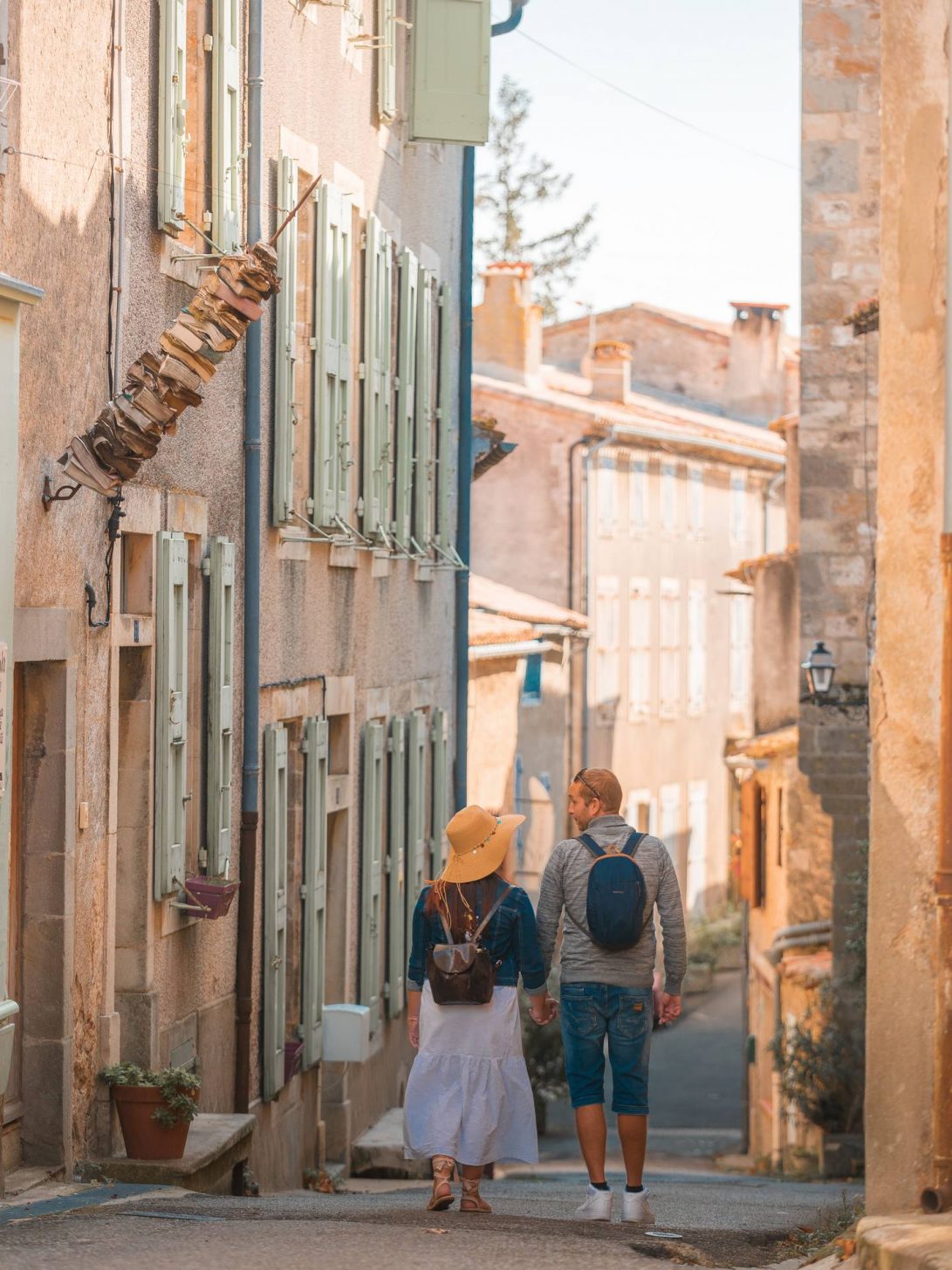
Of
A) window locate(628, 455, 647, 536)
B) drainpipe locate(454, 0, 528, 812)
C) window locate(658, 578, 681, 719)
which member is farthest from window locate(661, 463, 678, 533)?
drainpipe locate(454, 0, 528, 812)

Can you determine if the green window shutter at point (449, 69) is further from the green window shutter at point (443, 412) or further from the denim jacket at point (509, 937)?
the denim jacket at point (509, 937)

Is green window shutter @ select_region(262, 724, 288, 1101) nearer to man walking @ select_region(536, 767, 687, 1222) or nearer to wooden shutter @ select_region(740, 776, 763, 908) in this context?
man walking @ select_region(536, 767, 687, 1222)

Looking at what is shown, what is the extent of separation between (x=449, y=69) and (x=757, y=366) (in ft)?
87.0

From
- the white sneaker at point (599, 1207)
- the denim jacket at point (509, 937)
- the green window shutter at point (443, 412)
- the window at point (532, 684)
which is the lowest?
the white sneaker at point (599, 1207)

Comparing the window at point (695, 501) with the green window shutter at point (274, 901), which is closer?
the green window shutter at point (274, 901)

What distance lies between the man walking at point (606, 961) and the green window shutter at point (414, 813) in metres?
7.81

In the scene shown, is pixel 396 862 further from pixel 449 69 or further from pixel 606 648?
pixel 606 648

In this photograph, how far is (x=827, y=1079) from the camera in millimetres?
17953

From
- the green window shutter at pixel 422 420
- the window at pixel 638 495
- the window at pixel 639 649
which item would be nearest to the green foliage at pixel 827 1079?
the green window shutter at pixel 422 420

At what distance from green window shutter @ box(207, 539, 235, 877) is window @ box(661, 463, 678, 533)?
25160mm

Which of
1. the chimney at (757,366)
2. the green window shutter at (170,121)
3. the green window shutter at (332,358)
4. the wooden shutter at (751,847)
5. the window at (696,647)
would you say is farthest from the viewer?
the chimney at (757,366)

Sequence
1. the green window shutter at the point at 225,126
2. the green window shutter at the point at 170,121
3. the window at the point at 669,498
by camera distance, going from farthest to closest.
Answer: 1. the window at the point at 669,498
2. the green window shutter at the point at 225,126
3. the green window shutter at the point at 170,121

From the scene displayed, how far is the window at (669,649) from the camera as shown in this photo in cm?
3600

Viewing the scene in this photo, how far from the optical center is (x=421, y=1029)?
807 cm
